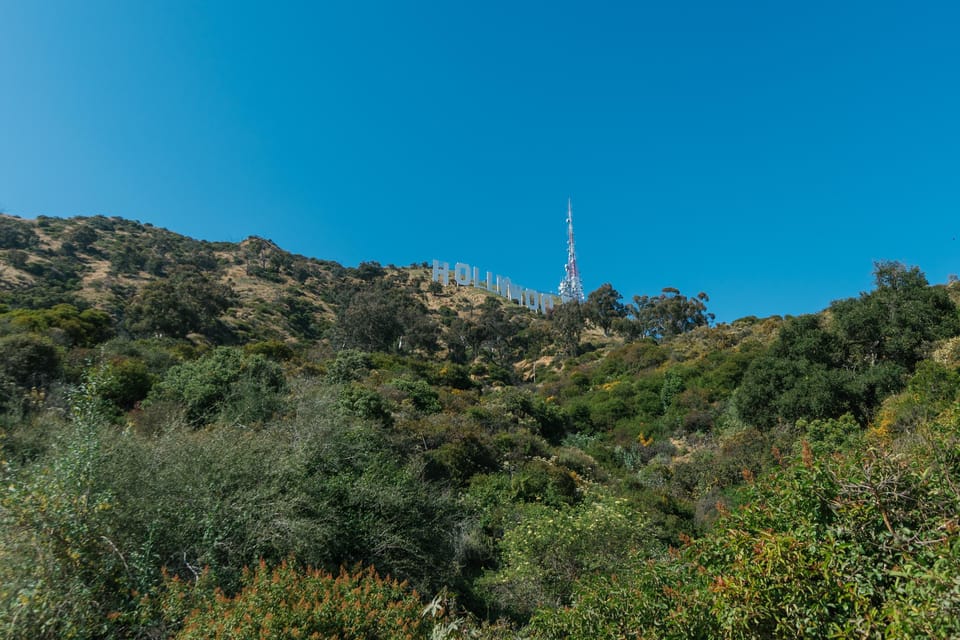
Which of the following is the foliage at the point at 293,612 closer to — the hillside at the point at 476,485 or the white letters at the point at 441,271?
the hillside at the point at 476,485

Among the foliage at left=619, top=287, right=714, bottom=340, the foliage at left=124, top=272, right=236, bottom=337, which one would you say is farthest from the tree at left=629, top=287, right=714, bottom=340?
the foliage at left=124, top=272, right=236, bottom=337

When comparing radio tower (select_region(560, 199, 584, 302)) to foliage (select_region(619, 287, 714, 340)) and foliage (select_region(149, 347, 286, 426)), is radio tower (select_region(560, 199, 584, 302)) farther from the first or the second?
foliage (select_region(149, 347, 286, 426))

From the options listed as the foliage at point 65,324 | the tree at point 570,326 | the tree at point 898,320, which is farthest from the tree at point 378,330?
the tree at point 898,320

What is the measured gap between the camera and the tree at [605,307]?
50.6 m

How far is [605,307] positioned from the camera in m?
51.6

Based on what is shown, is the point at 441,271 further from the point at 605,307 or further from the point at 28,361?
the point at 28,361

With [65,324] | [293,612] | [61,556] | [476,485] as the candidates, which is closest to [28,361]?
[65,324]

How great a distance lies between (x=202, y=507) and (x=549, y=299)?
70410 mm

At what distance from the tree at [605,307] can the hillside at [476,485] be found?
1673cm

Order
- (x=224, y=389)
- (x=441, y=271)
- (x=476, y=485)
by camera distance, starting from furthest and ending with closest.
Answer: (x=441, y=271), (x=224, y=389), (x=476, y=485)

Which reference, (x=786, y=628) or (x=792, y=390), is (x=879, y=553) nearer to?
(x=786, y=628)

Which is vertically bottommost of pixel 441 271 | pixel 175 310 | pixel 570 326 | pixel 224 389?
pixel 224 389

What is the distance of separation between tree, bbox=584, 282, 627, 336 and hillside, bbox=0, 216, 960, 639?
16.7 m

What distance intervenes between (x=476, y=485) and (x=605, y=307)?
1611 inches
